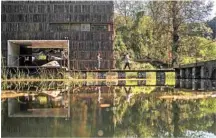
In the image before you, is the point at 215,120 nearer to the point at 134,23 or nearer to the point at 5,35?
the point at 5,35

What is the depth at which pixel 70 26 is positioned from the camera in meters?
35.0

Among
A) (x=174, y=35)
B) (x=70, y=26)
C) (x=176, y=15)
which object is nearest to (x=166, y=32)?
(x=174, y=35)

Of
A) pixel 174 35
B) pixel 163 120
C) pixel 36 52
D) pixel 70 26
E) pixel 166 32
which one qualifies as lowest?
pixel 163 120

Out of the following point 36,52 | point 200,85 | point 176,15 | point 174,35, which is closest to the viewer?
point 200,85

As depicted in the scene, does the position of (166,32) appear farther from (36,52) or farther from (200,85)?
(200,85)

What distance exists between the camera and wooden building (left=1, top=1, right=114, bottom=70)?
34.4 m

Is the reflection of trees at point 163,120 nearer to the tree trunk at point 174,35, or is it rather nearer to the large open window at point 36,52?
the large open window at point 36,52

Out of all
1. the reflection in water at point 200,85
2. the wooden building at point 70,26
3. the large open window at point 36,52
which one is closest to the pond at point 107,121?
the reflection in water at point 200,85

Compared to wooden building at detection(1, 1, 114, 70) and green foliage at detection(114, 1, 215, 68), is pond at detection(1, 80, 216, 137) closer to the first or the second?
wooden building at detection(1, 1, 114, 70)

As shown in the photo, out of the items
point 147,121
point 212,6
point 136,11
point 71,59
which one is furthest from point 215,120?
point 136,11

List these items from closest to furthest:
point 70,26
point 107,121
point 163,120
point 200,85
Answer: point 107,121 < point 163,120 < point 200,85 < point 70,26

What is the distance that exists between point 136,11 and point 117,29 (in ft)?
13.4

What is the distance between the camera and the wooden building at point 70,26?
3444 centimetres

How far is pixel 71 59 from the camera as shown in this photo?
34.6 meters
